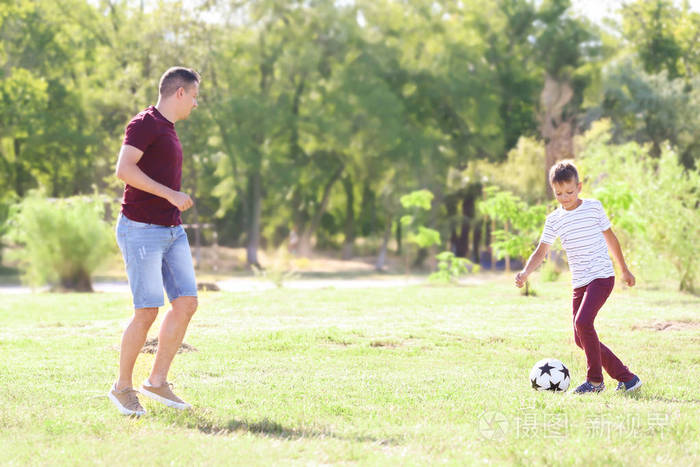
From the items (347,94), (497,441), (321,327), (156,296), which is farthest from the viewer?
(347,94)

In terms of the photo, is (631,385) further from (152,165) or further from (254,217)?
(254,217)

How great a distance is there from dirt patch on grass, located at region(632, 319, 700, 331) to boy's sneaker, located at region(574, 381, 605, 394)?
4799mm

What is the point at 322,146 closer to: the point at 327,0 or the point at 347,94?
the point at 347,94

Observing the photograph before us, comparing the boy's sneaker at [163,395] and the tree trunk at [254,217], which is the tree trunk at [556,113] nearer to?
the tree trunk at [254,217]

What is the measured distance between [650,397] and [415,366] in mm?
2363

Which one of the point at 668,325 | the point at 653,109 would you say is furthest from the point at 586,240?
the point at 653,109

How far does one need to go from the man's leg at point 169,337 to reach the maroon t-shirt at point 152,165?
1.85ft

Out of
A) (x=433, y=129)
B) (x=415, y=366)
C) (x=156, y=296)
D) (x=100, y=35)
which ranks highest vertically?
(x=100, y=35)

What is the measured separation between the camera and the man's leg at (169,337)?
5.68 m

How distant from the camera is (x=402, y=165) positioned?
4072cm

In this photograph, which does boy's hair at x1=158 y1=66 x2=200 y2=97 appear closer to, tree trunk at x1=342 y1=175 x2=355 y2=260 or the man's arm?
the man's arm

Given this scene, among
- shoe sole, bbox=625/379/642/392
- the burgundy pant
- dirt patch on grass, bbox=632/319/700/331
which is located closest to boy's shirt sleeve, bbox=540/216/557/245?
the burgundy pant

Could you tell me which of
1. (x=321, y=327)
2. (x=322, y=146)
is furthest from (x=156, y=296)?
(x=322, y=146)

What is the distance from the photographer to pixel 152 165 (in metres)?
5.59
